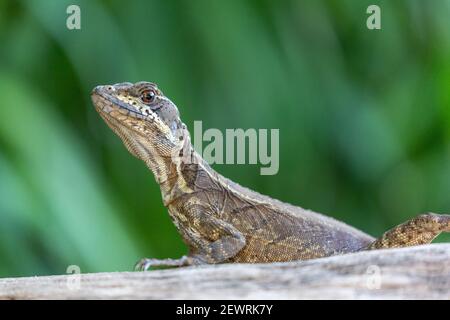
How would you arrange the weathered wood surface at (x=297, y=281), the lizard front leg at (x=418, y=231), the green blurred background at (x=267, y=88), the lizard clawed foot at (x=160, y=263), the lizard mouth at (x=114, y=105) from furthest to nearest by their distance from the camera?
the green blurred background at (x=267, y=88)
the lizard mouth at (x=114, y=105)
the lizard front leg at (x=418, y=231)
the lizard clawed foot at (x=160, y=263)
the weathered wood surface at (x=297, y=281)

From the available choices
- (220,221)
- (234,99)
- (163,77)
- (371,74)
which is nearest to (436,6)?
(371,74)

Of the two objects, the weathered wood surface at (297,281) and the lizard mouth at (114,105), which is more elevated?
the lizard mouth at (114,105)

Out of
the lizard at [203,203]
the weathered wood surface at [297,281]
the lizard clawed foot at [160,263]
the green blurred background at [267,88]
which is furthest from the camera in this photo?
the green blurred background at [267,88]

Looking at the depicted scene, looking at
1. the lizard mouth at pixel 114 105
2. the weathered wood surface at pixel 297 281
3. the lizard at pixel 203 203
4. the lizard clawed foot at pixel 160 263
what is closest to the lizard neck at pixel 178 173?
the lizard at pixel 203 203

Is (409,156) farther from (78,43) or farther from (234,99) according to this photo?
(78,43)

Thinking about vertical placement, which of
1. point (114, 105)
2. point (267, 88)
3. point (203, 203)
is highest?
point (114, 105)

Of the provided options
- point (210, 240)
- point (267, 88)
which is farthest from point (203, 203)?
point (267, 88)

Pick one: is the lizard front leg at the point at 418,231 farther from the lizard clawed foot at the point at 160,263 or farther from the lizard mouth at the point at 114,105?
the lizard mouth at the point at 114,105

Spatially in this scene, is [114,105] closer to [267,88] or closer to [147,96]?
[147,96]
